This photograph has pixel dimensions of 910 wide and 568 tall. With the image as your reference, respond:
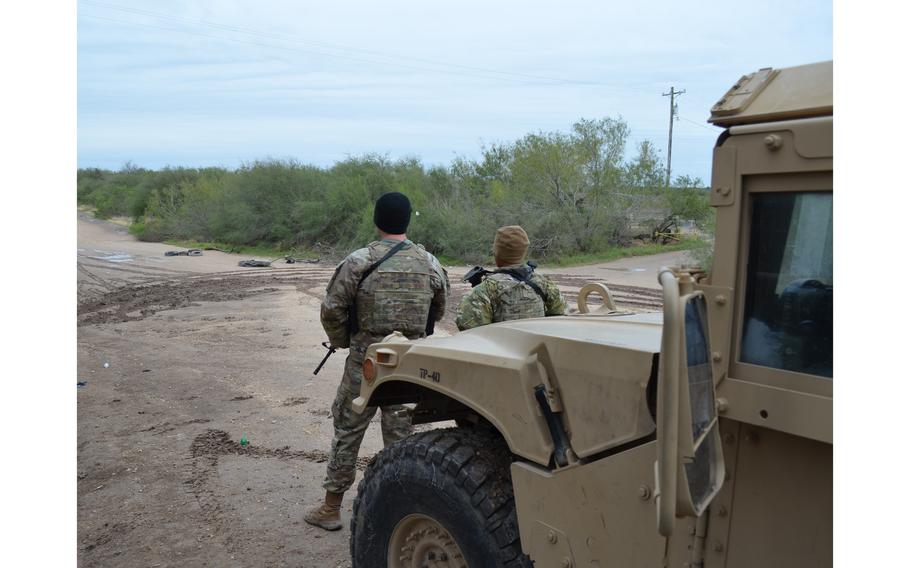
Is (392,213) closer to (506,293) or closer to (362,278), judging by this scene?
(362,278)

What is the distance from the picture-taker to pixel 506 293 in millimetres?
4332

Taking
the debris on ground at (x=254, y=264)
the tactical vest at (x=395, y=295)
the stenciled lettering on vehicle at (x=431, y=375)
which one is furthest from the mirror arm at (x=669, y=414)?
the debris on ground at (x=254, y=264)

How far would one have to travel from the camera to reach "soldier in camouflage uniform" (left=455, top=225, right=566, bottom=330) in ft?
14.1

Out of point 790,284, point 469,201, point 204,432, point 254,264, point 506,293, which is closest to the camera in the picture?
point 790,284

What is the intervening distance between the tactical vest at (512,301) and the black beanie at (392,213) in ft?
1.97

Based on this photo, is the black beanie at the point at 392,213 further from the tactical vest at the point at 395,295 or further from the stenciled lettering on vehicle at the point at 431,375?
the stenciled lettering on vehicle at the point at 431,375

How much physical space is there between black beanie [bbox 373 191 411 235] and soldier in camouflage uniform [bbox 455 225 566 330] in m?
0.54

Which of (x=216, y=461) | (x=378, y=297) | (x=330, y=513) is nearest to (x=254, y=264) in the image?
(x=216, y=461)

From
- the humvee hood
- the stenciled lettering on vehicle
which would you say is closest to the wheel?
the stenciled lettering on vehicle

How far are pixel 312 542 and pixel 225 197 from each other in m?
35.5

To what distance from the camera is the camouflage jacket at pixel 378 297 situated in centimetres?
442

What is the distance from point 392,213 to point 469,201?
26.1 meters

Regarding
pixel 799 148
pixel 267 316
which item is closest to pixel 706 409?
pixel 799 148

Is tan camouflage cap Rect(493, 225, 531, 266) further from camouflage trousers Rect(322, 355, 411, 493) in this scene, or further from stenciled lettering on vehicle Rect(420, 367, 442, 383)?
stenciled lettering on vehicle Rect(420, 367, 442, 383)
